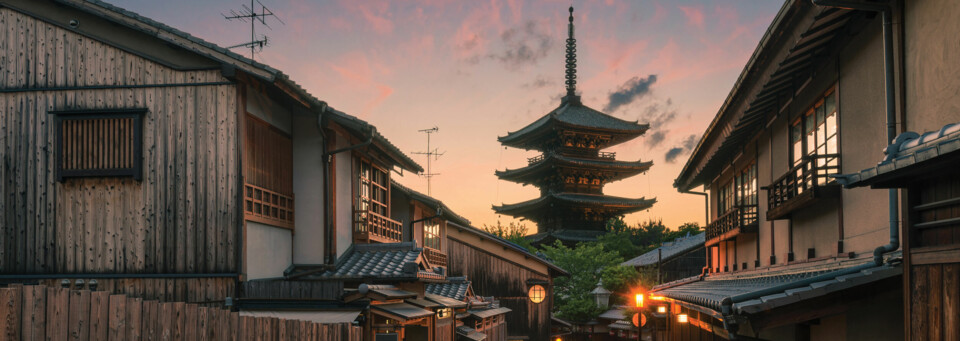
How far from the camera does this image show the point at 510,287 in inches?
1270

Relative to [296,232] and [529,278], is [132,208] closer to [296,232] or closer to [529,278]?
[296,232]

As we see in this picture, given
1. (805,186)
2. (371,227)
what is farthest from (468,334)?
(805,186)

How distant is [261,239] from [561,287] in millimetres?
31777

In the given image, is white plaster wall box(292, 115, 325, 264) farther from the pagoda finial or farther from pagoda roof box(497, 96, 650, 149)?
the pagoda finial

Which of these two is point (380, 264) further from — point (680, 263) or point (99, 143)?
point (680, 263)

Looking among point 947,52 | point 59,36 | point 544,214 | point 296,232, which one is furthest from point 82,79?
point 544,214

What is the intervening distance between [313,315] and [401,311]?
1500 millimetres

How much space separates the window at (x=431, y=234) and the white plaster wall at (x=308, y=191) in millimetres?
10931

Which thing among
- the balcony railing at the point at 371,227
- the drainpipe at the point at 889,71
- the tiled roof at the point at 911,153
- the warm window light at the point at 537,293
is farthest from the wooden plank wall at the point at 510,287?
the tiled roof at the point at 911,153

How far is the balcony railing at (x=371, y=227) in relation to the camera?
17.3 meters

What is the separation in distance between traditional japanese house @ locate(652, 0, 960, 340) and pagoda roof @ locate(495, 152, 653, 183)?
121 feet

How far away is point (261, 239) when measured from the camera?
14.2 m

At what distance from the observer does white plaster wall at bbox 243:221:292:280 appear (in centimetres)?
1360

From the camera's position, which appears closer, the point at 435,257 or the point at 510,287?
the point at 435,257
